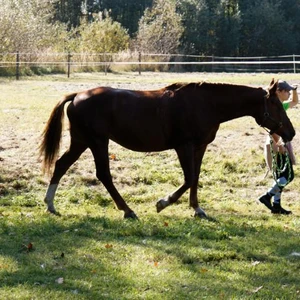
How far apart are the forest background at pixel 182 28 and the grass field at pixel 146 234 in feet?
99.9

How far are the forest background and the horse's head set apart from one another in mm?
33143

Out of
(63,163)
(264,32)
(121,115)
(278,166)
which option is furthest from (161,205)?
(264,32)

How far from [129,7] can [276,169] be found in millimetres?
59876

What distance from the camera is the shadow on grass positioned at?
487 centimetres

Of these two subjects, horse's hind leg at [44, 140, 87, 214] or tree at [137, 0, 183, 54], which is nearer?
horse's hind leg at [44, 140, 87, 214]

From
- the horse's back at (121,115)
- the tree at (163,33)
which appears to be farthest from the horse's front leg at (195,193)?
the tree at (163,33)

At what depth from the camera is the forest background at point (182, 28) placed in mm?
45688

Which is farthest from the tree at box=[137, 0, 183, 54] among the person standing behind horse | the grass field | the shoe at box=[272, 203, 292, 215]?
the shoe at box=[272, 203, 292, 215]

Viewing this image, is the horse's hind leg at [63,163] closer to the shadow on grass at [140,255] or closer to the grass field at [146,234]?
the grass field at [146,234]

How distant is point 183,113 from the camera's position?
7.48 metres

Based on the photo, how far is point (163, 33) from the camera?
164 ft

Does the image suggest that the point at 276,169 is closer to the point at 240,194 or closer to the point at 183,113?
the point at 240,194

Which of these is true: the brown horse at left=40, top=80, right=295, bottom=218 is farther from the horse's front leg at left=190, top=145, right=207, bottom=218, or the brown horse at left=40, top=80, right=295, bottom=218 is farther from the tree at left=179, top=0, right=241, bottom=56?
the tree at left=179, top=0, right=241, bottom=56

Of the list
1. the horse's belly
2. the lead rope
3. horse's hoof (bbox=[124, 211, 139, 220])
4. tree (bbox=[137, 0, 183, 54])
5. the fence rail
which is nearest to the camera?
horse's hoof (bbox=[124, 211, 139, 220])
